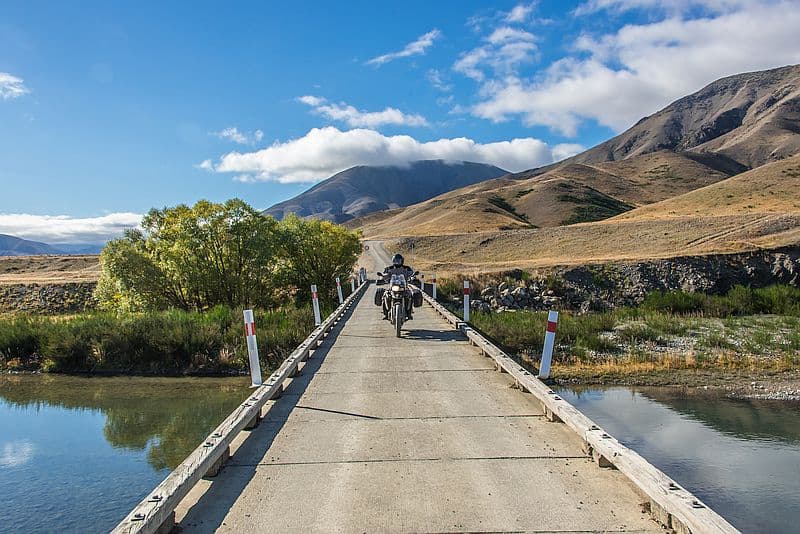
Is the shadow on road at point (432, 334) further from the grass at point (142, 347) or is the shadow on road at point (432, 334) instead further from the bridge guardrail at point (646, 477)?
the bridge guardrail at point (646, 477)

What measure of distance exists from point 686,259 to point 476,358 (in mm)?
30436

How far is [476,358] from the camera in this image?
35.4 ft

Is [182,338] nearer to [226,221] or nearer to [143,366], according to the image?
[143,366]

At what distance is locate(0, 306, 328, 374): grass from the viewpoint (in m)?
15.8

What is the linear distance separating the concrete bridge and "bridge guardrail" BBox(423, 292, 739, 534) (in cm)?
1

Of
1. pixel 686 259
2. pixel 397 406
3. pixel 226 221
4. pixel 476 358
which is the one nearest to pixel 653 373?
pixel 476 358

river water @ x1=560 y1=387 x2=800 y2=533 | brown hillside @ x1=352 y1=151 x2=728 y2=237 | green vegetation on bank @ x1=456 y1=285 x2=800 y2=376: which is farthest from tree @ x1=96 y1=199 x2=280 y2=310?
brown hillside @ x1=352 y1=151 x2=728 y2=237

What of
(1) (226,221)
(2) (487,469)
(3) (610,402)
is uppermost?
(1) (226,221)

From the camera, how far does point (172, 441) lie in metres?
9.78

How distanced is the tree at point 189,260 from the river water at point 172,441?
841 centimetres

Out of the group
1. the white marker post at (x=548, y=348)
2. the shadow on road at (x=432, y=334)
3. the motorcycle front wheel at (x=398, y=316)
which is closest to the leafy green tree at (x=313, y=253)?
the shadow on road at (x=432, y=334)

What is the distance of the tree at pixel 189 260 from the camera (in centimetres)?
2284

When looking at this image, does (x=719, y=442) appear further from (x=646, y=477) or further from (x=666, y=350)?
(x=666, y=350)

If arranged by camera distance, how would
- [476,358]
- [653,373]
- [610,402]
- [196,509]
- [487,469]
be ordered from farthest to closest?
[653,373] → [610,402] → [476,358] → [487,469] → [196,509]
